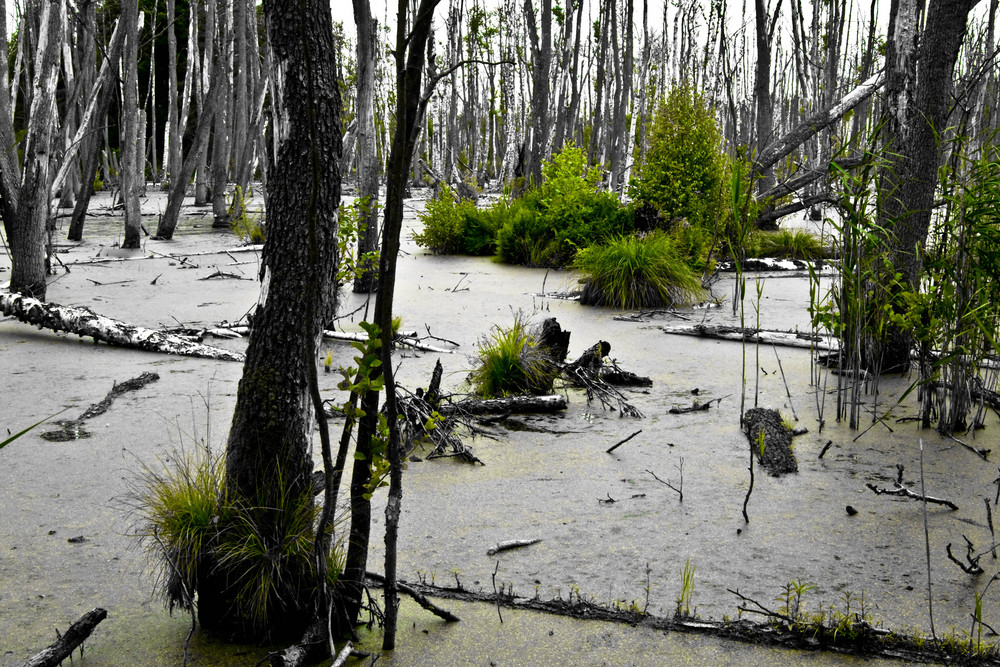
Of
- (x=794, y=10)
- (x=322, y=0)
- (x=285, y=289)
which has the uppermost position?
(x=794, y=10)

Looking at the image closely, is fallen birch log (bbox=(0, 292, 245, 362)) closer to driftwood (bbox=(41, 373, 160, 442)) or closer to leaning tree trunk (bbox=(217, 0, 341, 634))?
driftwood (bbox=(41, 373, 160, 442))

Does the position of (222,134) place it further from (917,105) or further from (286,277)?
(286,277)

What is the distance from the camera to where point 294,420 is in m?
2.35

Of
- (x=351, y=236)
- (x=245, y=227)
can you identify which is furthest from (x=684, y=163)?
(x=245, y=227)

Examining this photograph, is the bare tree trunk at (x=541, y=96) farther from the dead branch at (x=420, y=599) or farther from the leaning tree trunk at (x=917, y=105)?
the dead branch at (x=420, y=599)

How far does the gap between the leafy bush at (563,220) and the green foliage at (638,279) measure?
163 cm

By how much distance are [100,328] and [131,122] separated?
5765 millimetres

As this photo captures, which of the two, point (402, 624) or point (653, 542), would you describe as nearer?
point (402, 624)

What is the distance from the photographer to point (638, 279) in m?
7.73

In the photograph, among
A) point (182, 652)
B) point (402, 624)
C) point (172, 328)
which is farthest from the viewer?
point (172, 328)

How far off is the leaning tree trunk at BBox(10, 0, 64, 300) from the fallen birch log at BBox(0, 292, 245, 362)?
0.60 metres

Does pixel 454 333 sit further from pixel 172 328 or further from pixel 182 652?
pixel 182 652

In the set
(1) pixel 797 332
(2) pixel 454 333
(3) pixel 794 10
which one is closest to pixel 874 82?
(1) pixel 797 332

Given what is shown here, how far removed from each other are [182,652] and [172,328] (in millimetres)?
4519
